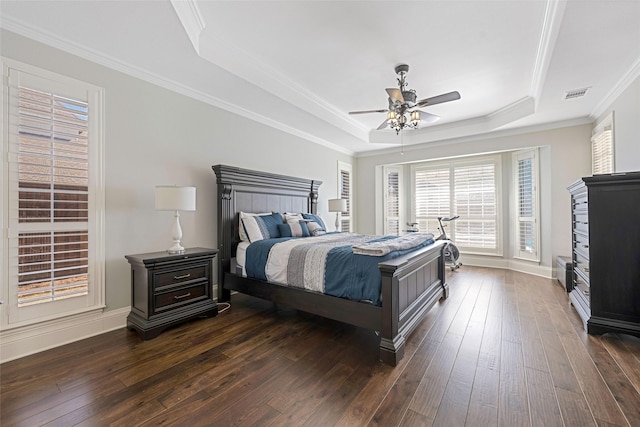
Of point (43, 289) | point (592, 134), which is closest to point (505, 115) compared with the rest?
point (592, 134)

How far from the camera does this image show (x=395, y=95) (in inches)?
123

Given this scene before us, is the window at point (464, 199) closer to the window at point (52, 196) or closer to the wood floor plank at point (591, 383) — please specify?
the wood floor plank at point (591, 383)

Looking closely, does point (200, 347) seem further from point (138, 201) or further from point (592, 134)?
point (592, 134)

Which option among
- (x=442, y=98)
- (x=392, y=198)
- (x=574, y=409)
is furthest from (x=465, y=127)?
(x=574, y=409)

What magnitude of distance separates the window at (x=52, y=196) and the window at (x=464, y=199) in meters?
6.24

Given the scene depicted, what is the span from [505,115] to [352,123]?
2626 mm

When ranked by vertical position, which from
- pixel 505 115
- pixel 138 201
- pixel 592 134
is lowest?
pixel 138 201

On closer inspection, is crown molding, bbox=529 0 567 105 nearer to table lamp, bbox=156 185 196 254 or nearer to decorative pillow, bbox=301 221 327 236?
decorative pillow, bbox=301 221 327 236

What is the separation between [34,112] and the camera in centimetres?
238

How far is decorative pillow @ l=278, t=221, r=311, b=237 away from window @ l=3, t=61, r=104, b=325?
78.4 inches

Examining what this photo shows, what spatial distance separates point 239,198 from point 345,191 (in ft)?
11.4

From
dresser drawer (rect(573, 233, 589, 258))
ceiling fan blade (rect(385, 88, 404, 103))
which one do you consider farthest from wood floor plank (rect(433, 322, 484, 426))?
ceiling fan blade (rect(385, 88, 404, 103))

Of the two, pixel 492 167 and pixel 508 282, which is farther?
pixel 492 167

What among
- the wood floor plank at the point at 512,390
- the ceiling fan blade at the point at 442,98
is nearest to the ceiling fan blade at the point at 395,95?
the ceiling fan blade at the point at 442,98
